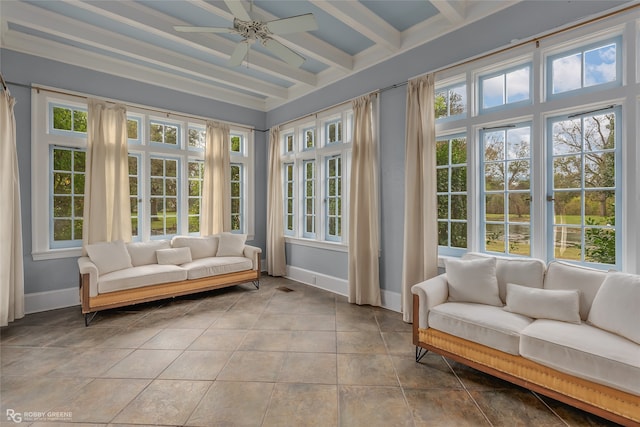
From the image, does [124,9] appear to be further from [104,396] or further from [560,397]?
[560,397]

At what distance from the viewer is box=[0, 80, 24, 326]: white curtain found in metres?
3.21

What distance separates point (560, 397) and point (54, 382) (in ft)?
11.8

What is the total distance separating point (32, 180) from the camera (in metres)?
3.76

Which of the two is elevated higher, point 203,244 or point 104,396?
point 203,244

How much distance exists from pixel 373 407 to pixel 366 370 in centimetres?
45

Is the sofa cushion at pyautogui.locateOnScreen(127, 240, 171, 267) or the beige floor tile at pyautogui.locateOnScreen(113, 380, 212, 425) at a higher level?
the sofa cushion at pyautogui.locateOnScreen(127, 240, 171, 267)

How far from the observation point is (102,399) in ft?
6.82

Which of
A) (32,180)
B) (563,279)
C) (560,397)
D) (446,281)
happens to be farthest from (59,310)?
(563,279)

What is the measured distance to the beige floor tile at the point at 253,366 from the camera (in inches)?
92.7

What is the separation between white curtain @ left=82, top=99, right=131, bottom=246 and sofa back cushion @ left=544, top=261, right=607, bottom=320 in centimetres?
505

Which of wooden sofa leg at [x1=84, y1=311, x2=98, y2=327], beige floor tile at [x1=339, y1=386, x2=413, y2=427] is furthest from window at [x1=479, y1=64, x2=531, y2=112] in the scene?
wooden sofa leg at [x1=84, y1=311, x2=98, y2=327]

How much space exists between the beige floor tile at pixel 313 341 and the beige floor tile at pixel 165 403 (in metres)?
0.89

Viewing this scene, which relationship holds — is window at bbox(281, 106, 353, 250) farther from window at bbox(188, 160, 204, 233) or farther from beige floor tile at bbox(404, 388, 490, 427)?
beige floor tile at bbox(404, 388, 490, 427)

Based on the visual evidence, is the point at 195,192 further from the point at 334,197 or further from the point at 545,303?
the point at 545,303
